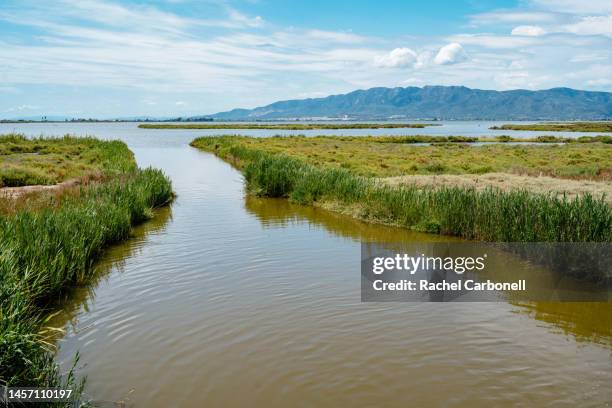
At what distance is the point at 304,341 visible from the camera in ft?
26.4

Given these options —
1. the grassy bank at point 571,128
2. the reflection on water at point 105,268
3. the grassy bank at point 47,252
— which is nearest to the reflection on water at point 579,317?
the grassy bank at point 47,252

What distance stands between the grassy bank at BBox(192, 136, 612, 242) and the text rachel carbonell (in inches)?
51.4

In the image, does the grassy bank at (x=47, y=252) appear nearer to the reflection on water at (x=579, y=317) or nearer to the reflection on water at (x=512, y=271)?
the reflection on water at (x=512, y=271)

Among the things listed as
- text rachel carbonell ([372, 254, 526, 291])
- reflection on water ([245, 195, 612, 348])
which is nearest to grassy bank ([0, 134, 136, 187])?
reflection on water ([245, 195, 612, 348])

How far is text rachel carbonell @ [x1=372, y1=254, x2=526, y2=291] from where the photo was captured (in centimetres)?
1091

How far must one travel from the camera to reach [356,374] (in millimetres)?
7023

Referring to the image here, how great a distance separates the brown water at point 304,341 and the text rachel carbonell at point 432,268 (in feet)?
2.64

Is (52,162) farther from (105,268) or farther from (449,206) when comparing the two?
(449,206)

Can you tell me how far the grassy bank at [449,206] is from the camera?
11359 millimetres

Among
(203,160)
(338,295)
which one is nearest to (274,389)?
(338,295)

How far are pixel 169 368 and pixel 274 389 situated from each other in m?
1.56

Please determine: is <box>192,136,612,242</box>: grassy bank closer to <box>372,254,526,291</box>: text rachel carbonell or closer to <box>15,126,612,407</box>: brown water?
<box>372,254,526,291</box>: text rachel carbonell

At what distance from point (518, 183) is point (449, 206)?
7255 mm

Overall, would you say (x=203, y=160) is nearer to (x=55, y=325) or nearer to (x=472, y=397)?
(x=55, y=325)
